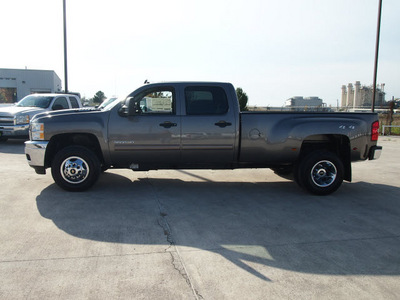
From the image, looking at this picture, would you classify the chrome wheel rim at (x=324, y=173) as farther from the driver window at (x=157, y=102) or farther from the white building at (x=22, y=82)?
the white building at (x=22, y=82)

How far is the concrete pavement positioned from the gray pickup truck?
0.50 metres

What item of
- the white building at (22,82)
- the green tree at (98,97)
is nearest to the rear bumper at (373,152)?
the green tree at (98,97)

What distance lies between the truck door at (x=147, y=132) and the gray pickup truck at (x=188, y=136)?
2 centimetres

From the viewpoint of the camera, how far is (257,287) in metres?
3.04

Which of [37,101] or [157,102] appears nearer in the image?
[157,102]

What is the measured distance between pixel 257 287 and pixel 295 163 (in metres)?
3.68

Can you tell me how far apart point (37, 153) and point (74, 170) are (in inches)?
27.7

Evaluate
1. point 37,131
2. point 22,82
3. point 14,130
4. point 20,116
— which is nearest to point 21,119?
point 20,116

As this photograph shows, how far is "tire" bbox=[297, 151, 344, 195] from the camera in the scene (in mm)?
6070

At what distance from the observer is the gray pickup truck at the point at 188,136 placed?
588 cm

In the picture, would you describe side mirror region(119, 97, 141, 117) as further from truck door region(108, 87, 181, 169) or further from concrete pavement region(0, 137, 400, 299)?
concrete pavement region(0, 137, 400, 299)

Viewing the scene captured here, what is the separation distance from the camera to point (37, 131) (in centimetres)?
593

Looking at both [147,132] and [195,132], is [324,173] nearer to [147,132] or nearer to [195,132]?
[195,132]

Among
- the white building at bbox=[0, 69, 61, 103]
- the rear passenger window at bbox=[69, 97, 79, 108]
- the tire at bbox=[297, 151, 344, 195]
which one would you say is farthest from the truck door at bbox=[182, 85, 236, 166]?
the white building at bbox=[0, 69, 61, 103]
